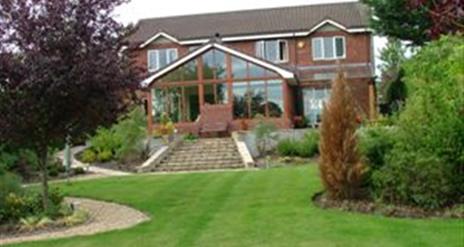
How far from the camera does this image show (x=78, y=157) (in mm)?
34562

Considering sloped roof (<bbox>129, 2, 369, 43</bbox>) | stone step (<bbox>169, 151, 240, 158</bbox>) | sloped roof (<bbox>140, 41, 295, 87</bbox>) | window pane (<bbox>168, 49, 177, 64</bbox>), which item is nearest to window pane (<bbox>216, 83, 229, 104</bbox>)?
sloped roof (<bbox>140, 41, 295, 87</bbox>)

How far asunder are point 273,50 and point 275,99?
8156mm

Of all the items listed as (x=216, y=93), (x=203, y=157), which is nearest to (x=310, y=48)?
(x=216, y=93)

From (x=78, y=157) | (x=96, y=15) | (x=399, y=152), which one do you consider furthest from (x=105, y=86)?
(x=78, y=157)

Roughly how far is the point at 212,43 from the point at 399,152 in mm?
25909

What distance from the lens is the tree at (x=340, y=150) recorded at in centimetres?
1447

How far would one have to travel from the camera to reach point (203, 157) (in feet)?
101

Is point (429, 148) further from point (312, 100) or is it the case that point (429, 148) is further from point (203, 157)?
point (312, 100)

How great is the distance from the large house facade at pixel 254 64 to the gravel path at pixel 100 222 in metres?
21.3

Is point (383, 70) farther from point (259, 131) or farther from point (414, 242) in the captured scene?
point (414, 242)

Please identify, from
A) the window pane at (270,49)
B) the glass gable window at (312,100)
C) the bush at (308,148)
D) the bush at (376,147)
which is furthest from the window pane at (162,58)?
the bush at (376,147)

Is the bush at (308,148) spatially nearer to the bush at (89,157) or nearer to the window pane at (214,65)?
the bush at (89,157)

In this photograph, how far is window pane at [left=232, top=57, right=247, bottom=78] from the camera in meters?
39.4

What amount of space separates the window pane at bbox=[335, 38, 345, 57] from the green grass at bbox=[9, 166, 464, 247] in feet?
91.0
